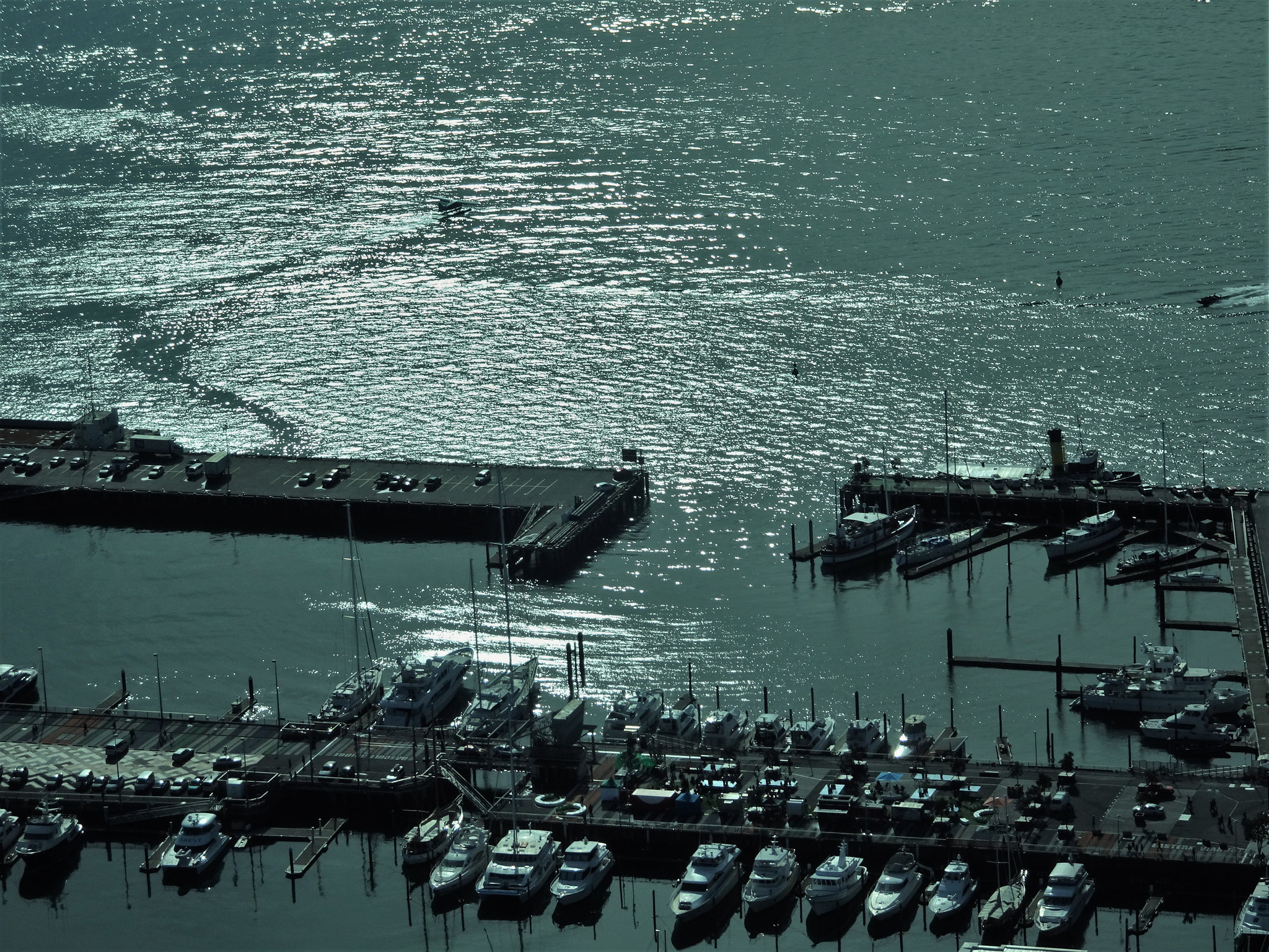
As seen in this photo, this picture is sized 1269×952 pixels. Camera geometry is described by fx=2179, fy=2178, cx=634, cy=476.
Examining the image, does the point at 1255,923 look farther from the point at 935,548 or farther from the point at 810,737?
the point at 935,548

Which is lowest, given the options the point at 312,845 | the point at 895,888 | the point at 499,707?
the point at 312,845

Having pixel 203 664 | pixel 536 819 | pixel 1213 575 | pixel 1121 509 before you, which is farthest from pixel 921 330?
pixel 536 819

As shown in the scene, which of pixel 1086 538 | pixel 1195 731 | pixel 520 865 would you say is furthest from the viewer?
pixel 1086 538

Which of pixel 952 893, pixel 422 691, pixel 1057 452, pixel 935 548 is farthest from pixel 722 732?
pixel 1057 452

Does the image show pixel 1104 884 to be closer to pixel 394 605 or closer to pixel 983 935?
pixel 983 935

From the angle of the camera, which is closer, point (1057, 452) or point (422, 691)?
point (422, 691)

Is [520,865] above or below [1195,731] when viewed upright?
above

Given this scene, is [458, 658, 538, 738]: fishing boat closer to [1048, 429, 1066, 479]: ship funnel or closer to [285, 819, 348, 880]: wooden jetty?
[285, 819, 348, 880]: wooden jetty
